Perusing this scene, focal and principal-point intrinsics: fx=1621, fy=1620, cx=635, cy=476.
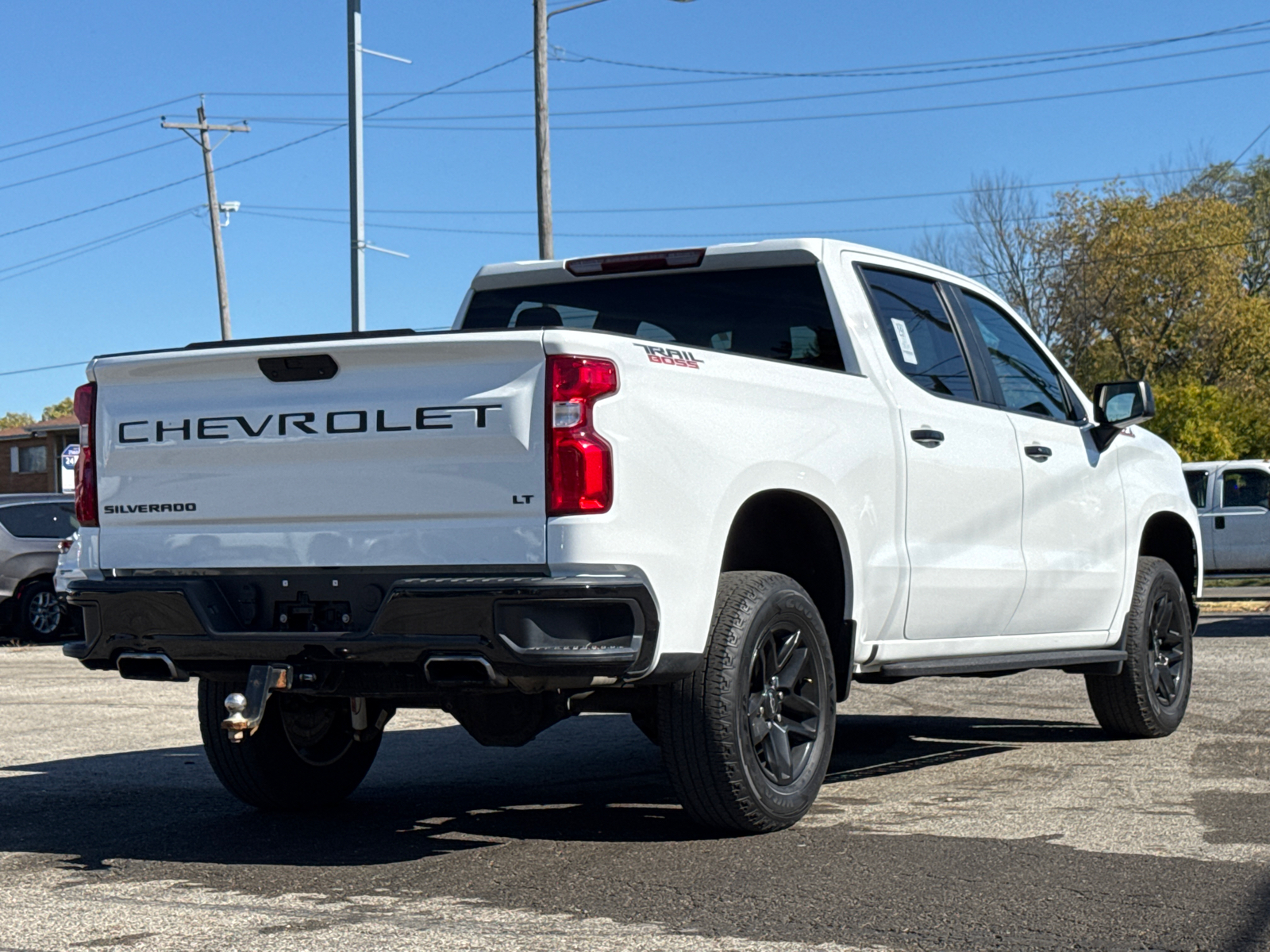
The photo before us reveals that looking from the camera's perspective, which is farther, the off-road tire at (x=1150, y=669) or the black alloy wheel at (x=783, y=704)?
the off-road tire at (x=1150, y=669)

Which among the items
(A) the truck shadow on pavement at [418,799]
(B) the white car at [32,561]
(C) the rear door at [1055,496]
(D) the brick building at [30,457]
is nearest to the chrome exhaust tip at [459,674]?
(A) the truck shadow on pavement at [418,799]

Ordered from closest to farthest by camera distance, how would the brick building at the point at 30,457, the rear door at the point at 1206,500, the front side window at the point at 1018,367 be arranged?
the front side window at the point at 1018,367, the rear door at the point at 1206,500, the brick building at the point at 30,457

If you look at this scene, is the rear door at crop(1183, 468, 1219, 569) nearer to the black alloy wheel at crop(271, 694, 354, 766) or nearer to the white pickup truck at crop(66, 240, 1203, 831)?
the white pickup truck at crop(66, 240, 1203, 831)

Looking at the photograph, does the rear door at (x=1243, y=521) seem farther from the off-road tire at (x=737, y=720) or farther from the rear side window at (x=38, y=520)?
the off-road tire at (x=737, y=720)

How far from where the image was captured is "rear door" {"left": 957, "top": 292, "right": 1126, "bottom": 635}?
7254 millimetres

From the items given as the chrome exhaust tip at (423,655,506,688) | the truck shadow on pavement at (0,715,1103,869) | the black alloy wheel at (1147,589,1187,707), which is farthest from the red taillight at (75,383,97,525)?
the black alloy wheel at (1147,589,1187,707)

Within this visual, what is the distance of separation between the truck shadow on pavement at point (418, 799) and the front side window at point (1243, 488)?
15035 mm

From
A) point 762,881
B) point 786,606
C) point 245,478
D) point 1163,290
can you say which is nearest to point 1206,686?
point 786,606

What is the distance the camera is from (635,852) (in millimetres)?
5359

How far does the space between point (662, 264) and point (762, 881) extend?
9.84 ft

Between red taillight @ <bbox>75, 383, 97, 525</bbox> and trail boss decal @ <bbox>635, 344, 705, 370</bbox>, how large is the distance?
2.00m

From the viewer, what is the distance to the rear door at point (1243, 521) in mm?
22562

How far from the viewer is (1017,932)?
420 cm

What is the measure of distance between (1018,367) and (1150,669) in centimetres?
177
